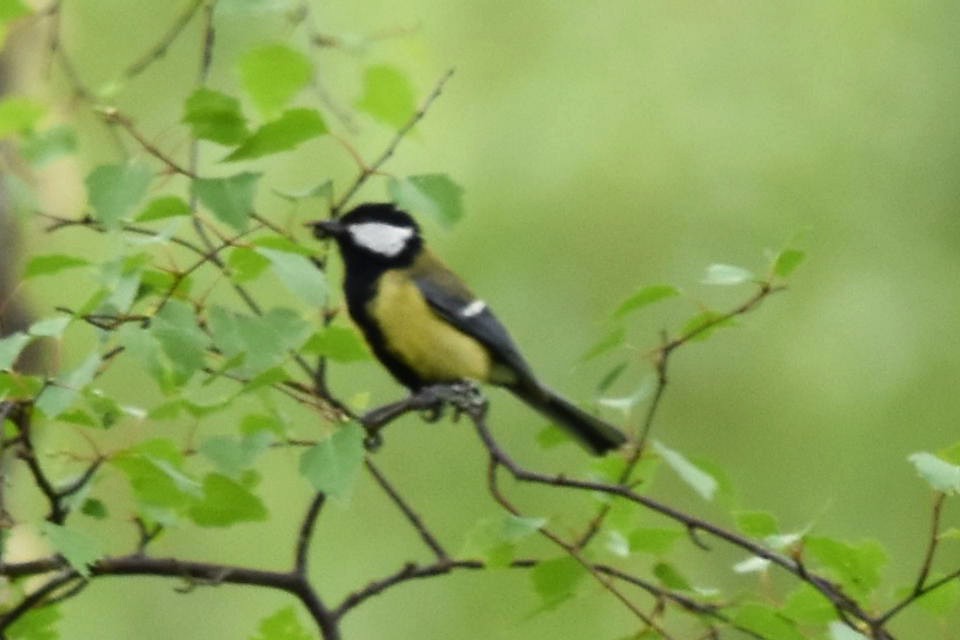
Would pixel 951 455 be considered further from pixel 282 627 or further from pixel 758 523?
pixel 282 627

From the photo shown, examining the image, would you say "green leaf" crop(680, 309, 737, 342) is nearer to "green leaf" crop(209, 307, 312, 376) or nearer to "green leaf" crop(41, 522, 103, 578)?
"green leaf" crop(209, 307, 312, 376)

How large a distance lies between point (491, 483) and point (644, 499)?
18cm

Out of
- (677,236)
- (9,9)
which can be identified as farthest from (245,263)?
(677,236)

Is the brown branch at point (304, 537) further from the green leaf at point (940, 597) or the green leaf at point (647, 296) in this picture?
the green leaf at point (940, 597)

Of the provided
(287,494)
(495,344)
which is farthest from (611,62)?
(495,344)

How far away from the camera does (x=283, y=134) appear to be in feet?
4.86

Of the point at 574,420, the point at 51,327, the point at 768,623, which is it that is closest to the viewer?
the point at 51,327

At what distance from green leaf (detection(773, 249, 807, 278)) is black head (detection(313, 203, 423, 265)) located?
3.67ft

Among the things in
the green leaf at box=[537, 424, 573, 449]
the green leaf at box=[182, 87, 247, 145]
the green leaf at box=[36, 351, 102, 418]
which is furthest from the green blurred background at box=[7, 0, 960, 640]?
the green leaf at box=[36, 351, 102, 418]

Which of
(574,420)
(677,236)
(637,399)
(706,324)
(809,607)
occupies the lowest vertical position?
(677,236)

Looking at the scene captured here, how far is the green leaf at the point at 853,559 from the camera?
4.72 ft

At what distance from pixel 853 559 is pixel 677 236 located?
336 centimetres

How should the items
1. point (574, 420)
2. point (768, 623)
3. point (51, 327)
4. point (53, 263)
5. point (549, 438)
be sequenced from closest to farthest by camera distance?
point (51, 327) < point (53, 263) < point (768, 623) < point (549, 438) < point (574, 420)

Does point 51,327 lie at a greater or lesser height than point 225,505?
greater
